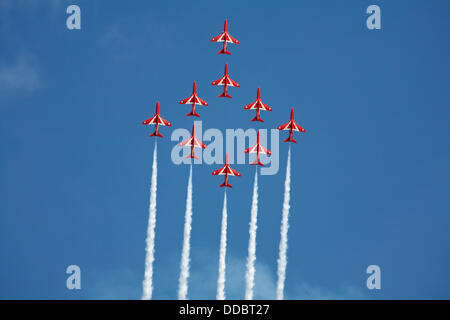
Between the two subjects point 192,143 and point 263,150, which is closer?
point 192,143

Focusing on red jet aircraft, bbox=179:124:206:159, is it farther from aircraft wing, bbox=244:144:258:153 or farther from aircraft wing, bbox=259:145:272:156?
aircraft wing, bbox=259:145:272:156

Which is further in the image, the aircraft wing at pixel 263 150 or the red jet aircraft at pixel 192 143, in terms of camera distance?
the aircraft wing at pixel 263 150

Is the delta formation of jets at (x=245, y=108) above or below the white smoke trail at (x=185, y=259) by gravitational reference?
above

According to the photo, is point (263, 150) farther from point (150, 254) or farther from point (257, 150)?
point (150, 254)

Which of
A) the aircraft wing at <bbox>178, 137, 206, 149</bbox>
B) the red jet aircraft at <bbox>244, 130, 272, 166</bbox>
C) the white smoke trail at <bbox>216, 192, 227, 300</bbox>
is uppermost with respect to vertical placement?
the aircraft wing at <bbox>178, 137, 206, 149</bbox>

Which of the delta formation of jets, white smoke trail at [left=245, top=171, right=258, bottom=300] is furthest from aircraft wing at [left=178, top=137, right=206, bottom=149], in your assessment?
white smoke trail at [left=245, top=171, right=258, bottom=300]

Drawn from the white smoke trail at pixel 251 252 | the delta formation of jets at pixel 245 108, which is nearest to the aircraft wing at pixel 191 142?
the delta formation of jets at pixel 245 108

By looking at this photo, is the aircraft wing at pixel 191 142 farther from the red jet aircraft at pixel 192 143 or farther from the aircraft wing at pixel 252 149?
the aircraft wing at pixel 252 149

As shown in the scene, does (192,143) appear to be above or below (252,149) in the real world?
above

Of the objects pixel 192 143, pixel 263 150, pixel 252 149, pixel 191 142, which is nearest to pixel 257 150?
pixel 252 149
